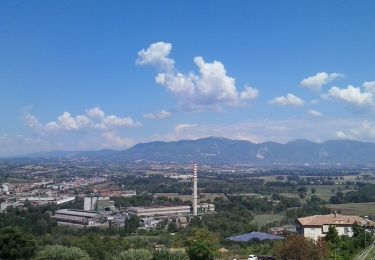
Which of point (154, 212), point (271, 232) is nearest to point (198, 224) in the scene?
point (271, 232)

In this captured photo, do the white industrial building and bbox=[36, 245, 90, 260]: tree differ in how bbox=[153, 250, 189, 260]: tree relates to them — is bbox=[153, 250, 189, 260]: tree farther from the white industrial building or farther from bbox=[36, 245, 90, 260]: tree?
the white industrial building

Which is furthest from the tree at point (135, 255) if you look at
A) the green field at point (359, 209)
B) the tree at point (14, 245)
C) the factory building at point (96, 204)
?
the factory building at point (96, 204)

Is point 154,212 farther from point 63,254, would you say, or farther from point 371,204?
point 63,254

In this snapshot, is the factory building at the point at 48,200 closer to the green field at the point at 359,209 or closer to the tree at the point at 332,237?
the green field at the point at 359,209

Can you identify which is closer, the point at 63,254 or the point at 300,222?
the point at 63,254

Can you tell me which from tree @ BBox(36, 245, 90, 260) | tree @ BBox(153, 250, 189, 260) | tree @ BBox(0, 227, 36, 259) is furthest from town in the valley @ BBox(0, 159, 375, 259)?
tree @ BBox(0, 227, 36, 259)
